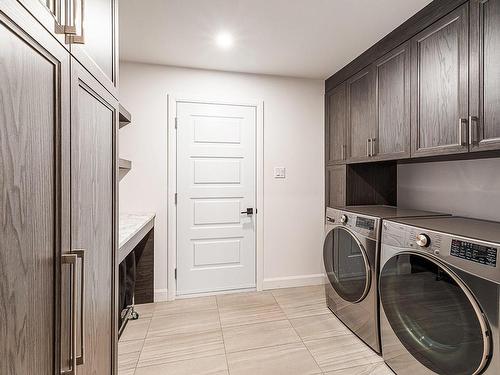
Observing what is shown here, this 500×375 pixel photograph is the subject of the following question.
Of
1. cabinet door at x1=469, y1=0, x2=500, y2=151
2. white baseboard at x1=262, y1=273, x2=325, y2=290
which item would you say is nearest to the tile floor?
white baseboard at x1=262, y1=273, x2=325, y2=290

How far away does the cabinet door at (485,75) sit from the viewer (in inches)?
56.2

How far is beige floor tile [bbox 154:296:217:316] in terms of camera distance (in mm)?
2639

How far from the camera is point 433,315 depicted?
148cm

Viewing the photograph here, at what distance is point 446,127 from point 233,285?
7.95ft

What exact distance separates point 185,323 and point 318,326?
1.15 meters

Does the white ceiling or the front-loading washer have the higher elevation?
the white ceiling

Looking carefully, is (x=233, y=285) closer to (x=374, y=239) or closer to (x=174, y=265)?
(x=174, y=265)

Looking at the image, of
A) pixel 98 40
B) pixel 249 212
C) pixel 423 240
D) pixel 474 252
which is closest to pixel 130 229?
pixel 98 40

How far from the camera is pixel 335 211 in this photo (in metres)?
2.51

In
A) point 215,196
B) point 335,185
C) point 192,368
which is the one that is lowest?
point 192,368

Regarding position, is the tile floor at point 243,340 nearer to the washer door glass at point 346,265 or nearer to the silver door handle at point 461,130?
the washer door glass at point 346,265

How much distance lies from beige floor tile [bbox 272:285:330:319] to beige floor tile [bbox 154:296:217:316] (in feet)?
2.30

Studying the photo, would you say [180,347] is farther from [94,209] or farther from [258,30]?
[258,30]

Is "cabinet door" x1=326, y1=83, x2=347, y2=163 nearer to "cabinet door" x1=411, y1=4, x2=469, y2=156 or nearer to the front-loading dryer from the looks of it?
the front-loading dryer
